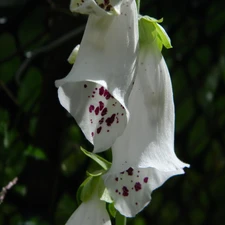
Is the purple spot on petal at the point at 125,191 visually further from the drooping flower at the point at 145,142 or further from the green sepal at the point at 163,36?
the green sepal at the point at 163,36

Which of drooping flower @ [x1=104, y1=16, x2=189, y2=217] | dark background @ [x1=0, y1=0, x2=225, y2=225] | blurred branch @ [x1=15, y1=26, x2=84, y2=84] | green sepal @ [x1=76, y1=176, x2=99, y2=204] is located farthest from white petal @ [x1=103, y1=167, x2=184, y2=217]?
blurred branch @ [x1=15, y1=26, x2=84, y2=84]

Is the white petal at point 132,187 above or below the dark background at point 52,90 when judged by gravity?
above

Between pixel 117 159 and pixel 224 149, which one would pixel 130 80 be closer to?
pixel 117 159

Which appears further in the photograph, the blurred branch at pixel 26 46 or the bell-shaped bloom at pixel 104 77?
the blurred branch at pixel 26 46

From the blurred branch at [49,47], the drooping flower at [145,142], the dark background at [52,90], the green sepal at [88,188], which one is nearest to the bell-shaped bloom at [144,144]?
the drooping flower at [145,142]

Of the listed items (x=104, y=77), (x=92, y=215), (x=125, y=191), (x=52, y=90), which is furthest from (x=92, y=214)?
(x=52, y=90)

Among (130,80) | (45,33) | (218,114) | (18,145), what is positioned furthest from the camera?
(218,114)

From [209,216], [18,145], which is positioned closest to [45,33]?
[18,145]

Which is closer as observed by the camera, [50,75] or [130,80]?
[130,80]
